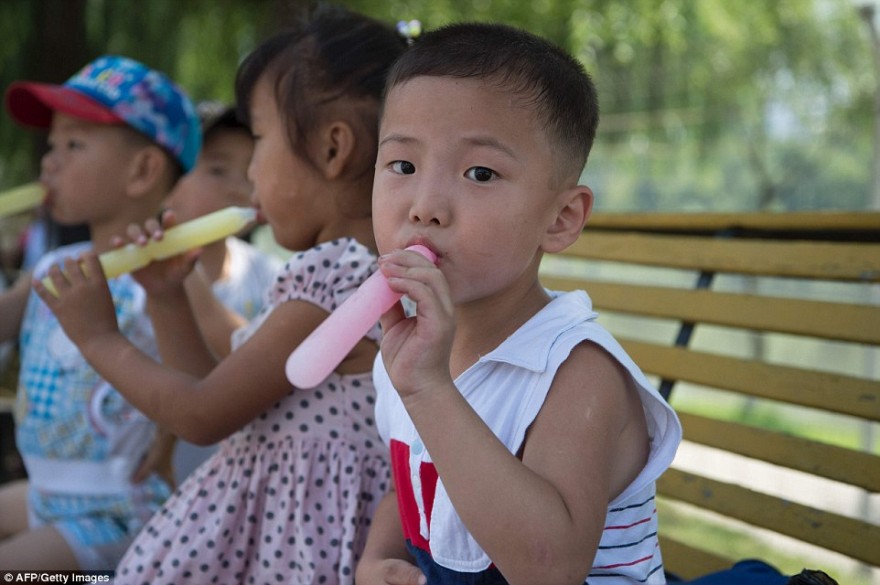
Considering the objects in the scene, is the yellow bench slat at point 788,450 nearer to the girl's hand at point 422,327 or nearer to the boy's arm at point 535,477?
the boy's arm at point 535,477

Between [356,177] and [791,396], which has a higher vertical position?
[356,177]

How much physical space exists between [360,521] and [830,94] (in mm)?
15281

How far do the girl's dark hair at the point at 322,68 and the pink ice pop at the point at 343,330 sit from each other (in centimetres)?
75

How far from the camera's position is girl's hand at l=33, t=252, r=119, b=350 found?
182cm

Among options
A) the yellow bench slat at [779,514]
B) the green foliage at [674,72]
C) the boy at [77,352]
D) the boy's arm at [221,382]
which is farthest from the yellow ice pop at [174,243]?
the green foliage at [674,72]

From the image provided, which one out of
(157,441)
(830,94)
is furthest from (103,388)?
(830,94)

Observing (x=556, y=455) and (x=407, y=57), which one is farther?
(x=407, y=57)

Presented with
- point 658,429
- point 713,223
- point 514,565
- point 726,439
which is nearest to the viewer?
point 514,565

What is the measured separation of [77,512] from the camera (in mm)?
2324

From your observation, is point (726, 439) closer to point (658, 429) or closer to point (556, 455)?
point (658, 429)

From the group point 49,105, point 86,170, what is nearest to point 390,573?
point 86,170

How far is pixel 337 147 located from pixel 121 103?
0.91 metres

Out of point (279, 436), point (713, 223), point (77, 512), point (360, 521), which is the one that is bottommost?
point (77, 512)

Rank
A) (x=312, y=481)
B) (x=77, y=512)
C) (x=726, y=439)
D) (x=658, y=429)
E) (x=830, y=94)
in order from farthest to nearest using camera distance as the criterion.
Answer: (x=830, y=94), (x=77, y=512), (x=726, y=439), (x=312, y=481), (x=658, y=429)
